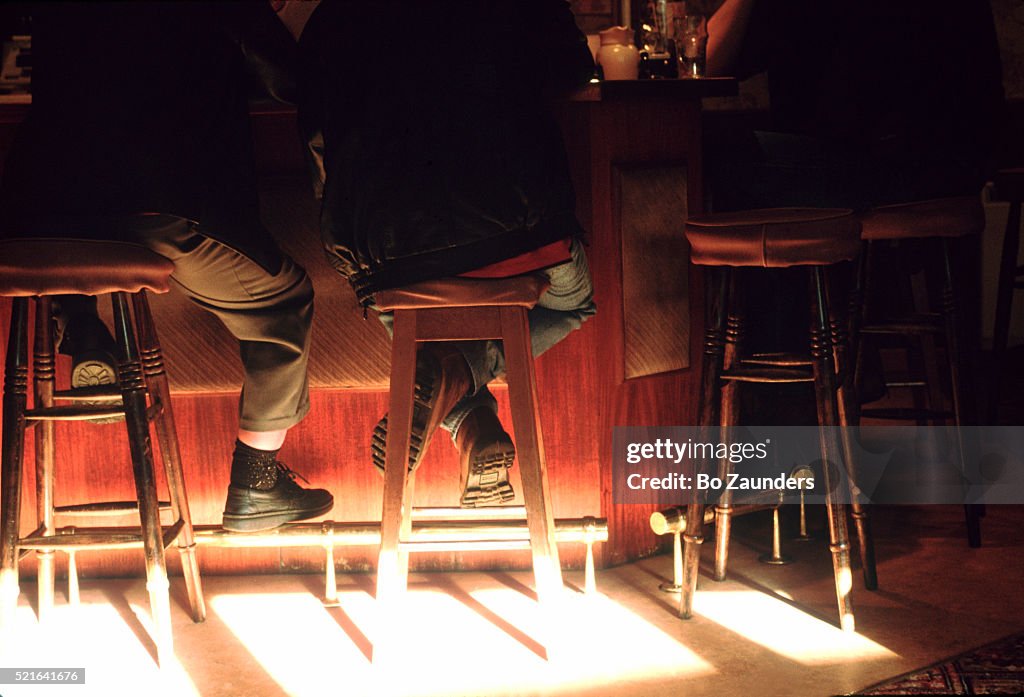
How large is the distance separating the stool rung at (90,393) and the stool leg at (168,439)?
2.8 inches

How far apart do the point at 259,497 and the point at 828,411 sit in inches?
47.7

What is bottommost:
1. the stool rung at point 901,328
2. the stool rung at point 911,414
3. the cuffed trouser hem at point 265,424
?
the stool rung at point 911,414

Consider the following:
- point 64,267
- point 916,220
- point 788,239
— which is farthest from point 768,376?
point 64,267

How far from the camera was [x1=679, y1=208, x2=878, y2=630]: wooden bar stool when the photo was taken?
2053 millimetres

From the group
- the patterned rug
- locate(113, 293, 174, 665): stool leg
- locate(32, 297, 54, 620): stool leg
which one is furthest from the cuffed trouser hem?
the patterned rug

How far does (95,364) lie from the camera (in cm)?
230

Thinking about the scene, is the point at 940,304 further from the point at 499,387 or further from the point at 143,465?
the point at 143,465

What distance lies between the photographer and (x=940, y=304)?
2.66 meters

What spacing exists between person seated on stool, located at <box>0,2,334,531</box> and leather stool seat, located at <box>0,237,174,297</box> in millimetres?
71

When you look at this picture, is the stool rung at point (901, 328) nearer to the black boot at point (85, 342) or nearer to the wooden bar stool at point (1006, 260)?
the wooden bar stool at point (1006, 260)

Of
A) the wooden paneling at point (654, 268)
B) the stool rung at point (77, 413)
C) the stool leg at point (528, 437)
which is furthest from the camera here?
the wooden paneling at point (654, 268)

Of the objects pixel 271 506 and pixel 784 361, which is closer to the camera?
pixel 784 361

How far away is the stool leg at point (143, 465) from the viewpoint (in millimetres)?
2055

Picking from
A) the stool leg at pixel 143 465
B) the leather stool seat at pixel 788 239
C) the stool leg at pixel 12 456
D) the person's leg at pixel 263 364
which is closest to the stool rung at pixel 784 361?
the leather stool seat at pixel 788 239
